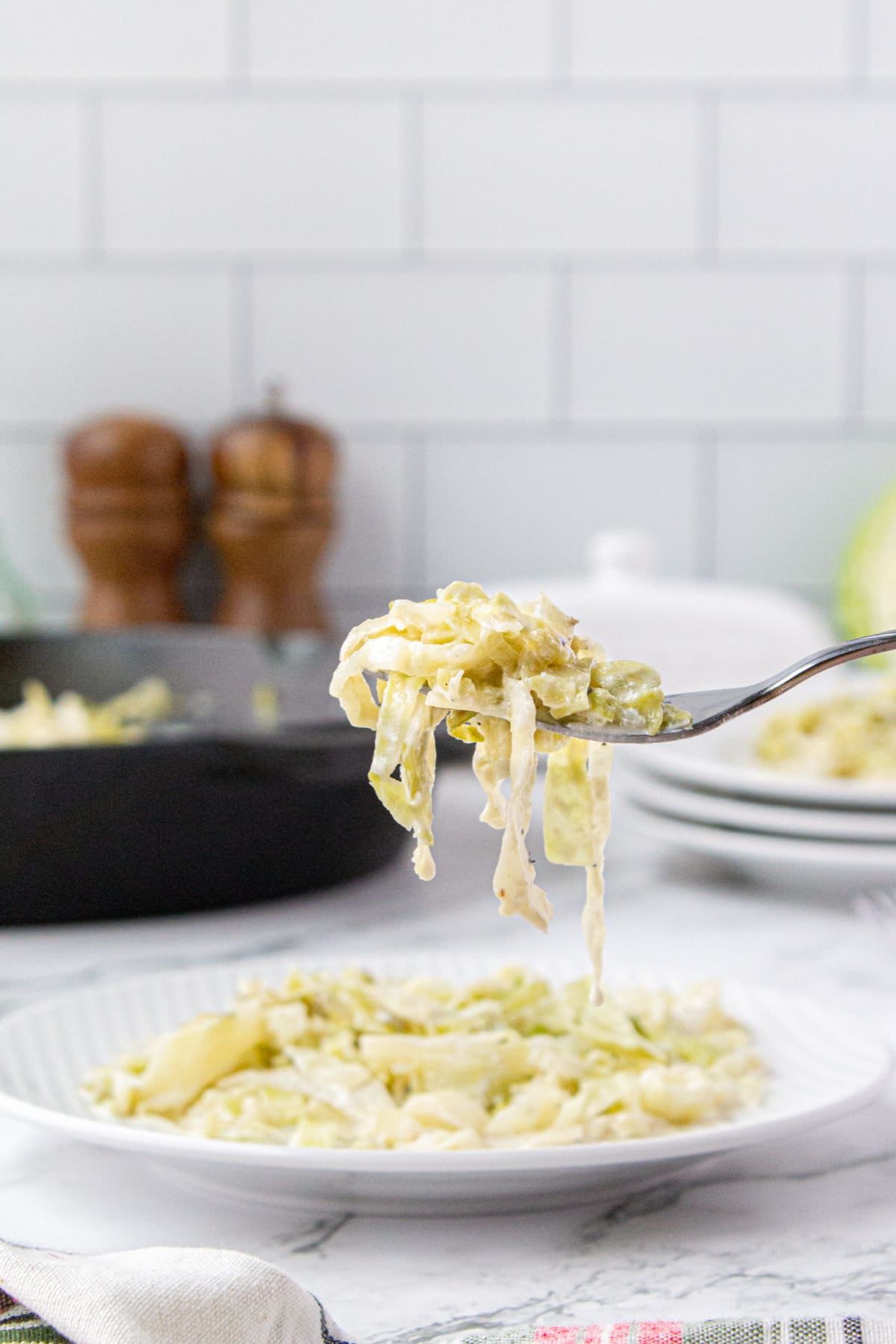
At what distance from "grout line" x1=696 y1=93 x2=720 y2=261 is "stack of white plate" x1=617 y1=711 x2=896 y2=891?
114 centimetres

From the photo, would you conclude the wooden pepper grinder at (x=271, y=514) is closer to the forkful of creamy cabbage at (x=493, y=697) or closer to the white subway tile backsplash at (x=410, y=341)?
the white subway tile backsplash at (x=410, y=341)

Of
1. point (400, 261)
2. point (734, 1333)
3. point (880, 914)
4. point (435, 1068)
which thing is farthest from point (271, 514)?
point (734, 1333)

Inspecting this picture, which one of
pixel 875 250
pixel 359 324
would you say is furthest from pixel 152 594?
pixel 875 250

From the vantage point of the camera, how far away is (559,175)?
208cm

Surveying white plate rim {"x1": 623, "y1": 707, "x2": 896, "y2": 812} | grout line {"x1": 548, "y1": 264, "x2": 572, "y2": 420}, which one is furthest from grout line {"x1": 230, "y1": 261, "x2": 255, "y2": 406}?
white plate rim {"x1": 623, "y1": 707, "x2": 896, "y2": 812}

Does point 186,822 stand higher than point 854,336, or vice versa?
point 854,336

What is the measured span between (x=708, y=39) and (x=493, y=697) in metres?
1.75

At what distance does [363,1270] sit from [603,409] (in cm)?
170

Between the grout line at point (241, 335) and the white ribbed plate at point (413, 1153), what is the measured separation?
4.81 ft

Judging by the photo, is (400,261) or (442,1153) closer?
(442,1153)

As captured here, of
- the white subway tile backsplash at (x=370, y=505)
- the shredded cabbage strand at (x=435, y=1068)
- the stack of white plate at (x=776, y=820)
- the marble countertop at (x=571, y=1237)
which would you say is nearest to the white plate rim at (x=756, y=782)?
the stack of white plate at (x=776, y=820)

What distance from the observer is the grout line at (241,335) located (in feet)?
6.84

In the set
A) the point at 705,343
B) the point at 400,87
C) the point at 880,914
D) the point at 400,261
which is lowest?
the point at 880,914

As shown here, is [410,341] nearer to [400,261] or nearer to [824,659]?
[400,261]
